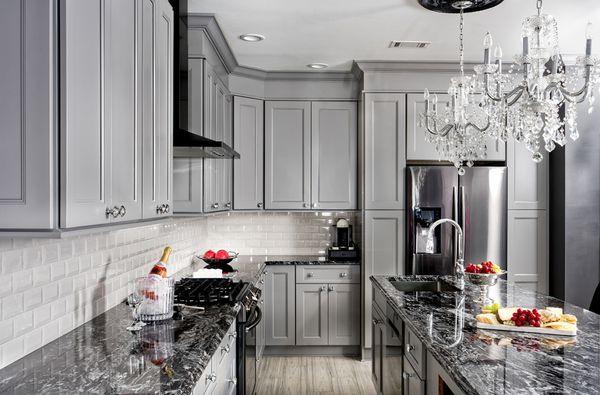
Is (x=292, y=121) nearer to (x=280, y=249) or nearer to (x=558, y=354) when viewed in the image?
(x=280, y=249)

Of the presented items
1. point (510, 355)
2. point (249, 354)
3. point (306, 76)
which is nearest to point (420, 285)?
point (249, 354)

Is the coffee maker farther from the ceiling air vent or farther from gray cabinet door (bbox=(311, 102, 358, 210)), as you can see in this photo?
the ceiling air vent

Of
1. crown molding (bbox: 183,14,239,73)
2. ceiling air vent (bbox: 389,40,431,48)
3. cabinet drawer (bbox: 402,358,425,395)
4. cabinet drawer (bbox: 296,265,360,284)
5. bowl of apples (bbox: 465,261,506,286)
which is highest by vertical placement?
ceiling air vent (bbox: 389,40,431,48)

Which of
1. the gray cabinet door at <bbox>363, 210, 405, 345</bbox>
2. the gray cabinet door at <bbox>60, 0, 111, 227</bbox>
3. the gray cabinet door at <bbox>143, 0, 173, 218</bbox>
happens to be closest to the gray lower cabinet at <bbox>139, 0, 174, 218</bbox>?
the gray cabinet door at <bbox>143, 0, 173, 218</bbox>

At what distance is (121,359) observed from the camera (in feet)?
5.66

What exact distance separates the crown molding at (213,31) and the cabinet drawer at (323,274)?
2051 mm

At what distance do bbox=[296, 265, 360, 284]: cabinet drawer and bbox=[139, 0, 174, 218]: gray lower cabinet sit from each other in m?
2.56

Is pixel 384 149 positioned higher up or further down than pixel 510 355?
higher up

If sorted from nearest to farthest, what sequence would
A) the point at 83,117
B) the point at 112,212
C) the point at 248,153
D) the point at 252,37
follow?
the point at 83,117 < the point at 112,212 < the point at 252,37 < the point at 248,153

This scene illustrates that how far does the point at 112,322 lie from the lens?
2.25m

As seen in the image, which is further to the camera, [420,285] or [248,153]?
[248,153]

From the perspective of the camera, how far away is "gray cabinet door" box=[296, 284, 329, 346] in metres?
4.84

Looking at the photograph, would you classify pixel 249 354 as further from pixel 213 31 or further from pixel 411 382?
pixel 213 31

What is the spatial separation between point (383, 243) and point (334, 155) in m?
1.02
